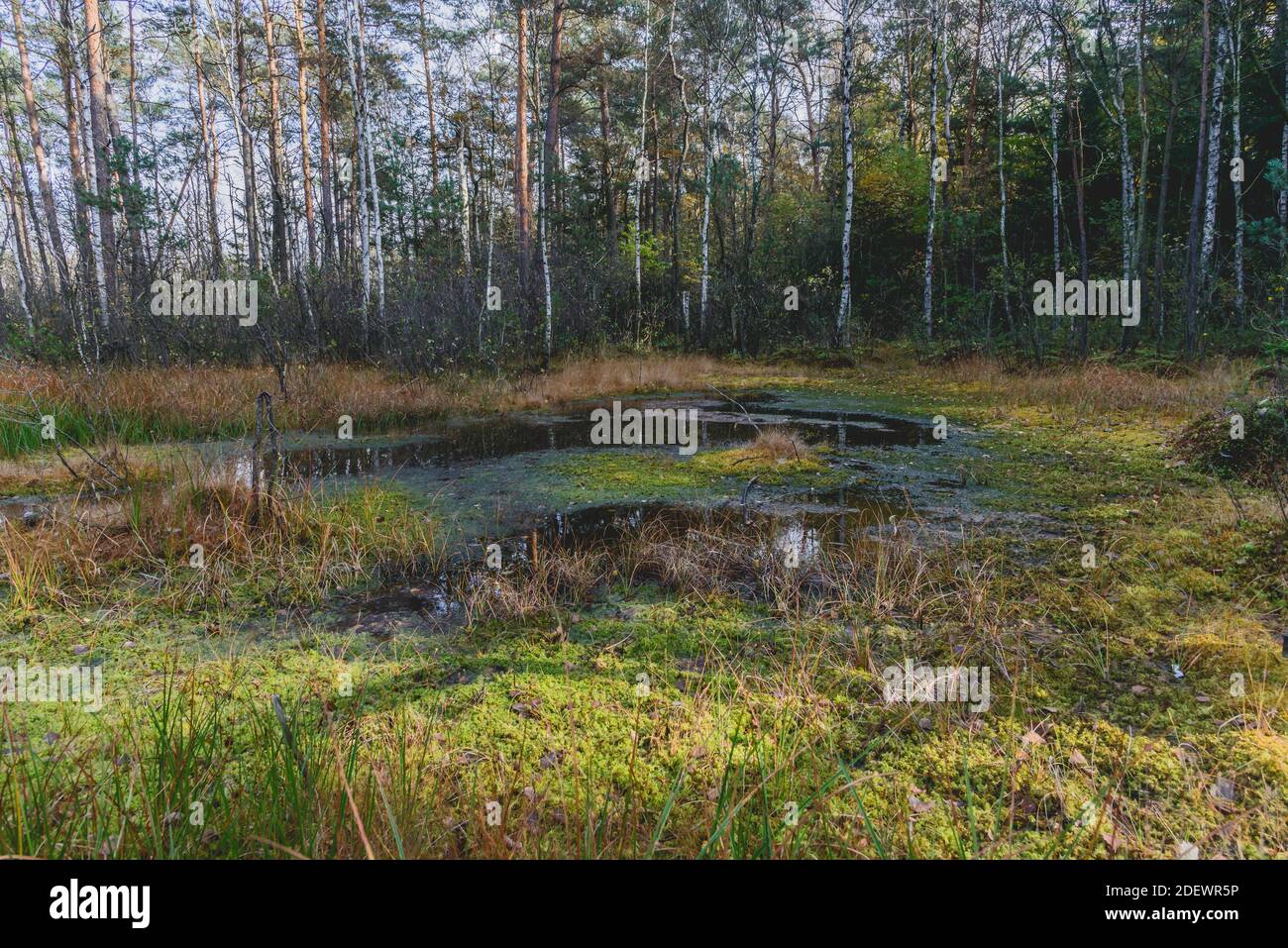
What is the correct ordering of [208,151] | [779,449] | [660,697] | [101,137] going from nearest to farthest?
1. [660,697]
2. [779,449]
3. [101,137]
4. [208,151]

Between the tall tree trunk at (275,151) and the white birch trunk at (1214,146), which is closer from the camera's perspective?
the white birch trunk at (1214,146)

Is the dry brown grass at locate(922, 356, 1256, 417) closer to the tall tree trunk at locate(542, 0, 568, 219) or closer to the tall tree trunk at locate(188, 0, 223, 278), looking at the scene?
the tall tree trunk at locate(542, 0, 568, 219)

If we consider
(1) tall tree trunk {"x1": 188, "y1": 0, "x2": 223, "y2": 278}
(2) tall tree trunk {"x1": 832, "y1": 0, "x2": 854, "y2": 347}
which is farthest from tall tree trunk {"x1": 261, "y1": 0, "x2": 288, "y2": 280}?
(2) tall tree trunk {"x1": 832, "y1": 0, "x2": 854, "y2": 347}

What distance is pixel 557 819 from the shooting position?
2105 mm

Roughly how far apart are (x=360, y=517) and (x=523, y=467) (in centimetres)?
236

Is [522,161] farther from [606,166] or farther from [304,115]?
[606,166]

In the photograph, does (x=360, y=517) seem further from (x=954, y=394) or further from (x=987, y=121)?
(x=987, y=121)

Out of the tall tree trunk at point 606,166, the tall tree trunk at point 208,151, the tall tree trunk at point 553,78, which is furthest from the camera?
the tall tree trunk at point 606,166

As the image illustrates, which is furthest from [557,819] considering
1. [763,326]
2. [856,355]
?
[763,326]

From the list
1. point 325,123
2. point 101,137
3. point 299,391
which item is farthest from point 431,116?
point 299,391

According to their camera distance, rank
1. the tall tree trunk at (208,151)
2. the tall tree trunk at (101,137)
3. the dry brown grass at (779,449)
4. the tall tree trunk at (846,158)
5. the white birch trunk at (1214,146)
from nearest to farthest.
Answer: the dry brown grass at (779,449) < the tall tree trunk at (101,137) < the white birch trunk at (1214,146) < the tall tree trunk at (208,151) < the tall tree trunk at (846,158)

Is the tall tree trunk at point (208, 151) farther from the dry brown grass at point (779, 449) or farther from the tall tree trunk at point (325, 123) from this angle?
the dry brown grass at point (779, 449)

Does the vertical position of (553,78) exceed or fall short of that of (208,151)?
it exceeds it

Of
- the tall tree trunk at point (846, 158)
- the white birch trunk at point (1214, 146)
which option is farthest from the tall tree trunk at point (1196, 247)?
the tall tree trunk at point (846, 158)
